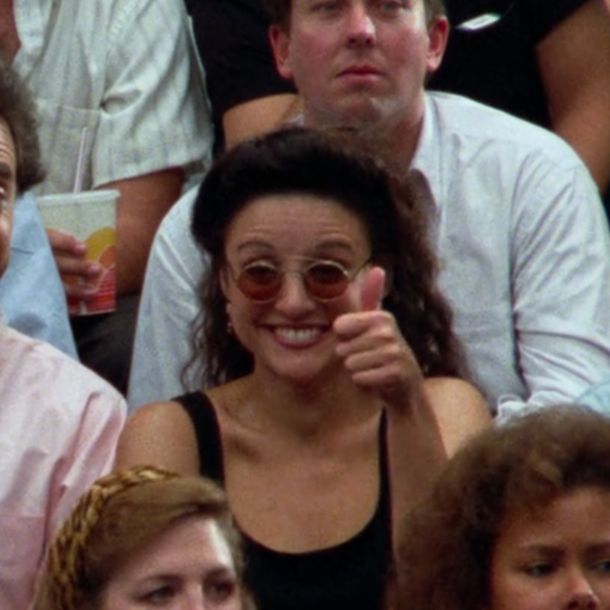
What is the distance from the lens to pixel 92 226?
5.10 meters

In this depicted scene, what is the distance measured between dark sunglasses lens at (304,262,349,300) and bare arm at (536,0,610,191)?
1251 mm

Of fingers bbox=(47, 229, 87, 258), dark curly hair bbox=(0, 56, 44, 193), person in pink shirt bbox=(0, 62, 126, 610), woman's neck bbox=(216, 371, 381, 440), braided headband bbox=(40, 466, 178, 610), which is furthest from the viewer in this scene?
fingers bbox=(47, 229, 87, 258)

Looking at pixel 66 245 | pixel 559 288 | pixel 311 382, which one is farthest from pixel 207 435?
pixel 559 288

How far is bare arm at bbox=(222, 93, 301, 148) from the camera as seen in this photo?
5.62 meters

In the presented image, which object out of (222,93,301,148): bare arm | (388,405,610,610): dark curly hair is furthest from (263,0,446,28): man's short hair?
(388,405,610,610): dark curly hair

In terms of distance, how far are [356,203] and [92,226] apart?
0.68 m

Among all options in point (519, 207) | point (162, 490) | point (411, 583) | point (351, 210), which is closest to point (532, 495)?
point (411, 583)

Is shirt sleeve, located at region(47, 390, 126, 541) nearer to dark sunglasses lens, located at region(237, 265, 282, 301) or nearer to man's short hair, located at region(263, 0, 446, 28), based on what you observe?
dark sunglasses lens, located at region(237, 265, 282, 301)

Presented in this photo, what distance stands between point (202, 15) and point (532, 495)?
216 centimetres

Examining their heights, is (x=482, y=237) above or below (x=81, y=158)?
above

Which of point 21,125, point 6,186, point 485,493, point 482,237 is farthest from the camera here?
point 482,237

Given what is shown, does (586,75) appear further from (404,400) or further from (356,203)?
(404,400)

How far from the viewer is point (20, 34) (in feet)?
18.7

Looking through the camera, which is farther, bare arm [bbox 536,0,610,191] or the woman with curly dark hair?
bare arm [bbox 536,0,610,191]
